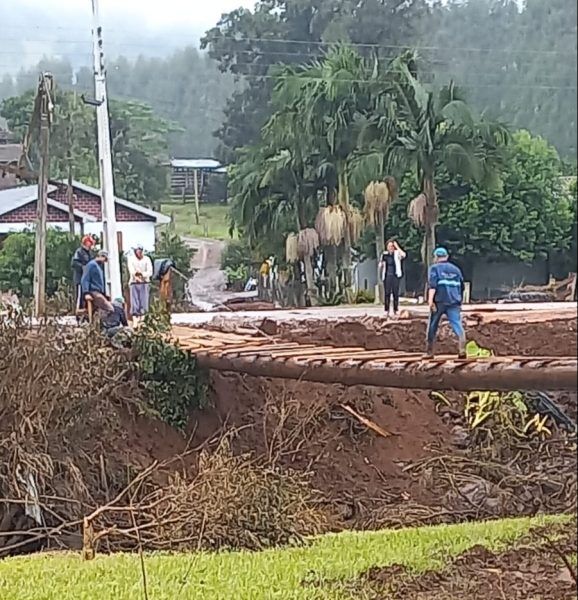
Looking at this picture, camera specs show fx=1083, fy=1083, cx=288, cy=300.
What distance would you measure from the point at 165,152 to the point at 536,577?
3.39 ft

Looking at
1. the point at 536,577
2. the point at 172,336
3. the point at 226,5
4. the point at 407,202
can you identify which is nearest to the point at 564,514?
the point at 536,577

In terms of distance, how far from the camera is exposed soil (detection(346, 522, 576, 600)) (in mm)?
1598

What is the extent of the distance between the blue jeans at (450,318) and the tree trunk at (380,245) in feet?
0.34

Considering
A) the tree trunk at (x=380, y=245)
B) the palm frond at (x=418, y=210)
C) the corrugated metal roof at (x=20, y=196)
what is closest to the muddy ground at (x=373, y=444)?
the tree trunk at (x=380, y=245)

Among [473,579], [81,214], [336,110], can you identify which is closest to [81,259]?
[81,214]

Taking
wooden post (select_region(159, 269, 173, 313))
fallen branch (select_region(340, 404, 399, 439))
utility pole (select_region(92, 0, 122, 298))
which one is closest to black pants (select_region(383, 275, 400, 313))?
wooden post (select_region(159, 269, 173, 313))

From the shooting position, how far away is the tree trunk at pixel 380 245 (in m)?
1.71

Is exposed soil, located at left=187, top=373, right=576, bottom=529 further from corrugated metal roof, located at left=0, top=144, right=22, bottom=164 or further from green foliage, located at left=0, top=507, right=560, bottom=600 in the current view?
corrugated metal roof, located at left=0, top=144, right=22, bottom=164

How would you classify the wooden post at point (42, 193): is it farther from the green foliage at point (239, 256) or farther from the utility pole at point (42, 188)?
the green foliage at point (239, 256)

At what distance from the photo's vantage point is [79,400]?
2727 mm

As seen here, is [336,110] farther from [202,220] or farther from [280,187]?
[202,220]

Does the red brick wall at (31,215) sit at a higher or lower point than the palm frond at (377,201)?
lower

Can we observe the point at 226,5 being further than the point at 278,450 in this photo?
No

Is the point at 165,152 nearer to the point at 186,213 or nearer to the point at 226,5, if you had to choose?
the point at 186,213
